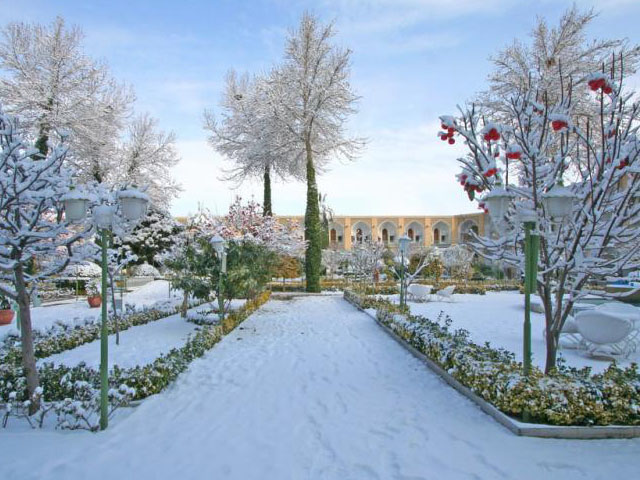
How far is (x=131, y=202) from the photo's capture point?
409 centimetres

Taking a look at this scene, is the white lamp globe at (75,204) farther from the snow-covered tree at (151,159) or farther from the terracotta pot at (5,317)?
the snow-covered tree at (151,159)

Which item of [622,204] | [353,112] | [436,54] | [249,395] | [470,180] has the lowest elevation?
[249,395]

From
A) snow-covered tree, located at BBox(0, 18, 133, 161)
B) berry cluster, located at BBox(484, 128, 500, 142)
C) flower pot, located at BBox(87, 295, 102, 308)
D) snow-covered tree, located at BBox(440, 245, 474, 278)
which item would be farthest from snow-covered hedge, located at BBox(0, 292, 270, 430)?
snow-covered tree, located at BBox(440, 245, 474, 278)

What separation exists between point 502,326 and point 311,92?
14013mm

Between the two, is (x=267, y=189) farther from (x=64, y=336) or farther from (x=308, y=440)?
(x=308, y=440)

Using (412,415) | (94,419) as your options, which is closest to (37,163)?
(94,419)

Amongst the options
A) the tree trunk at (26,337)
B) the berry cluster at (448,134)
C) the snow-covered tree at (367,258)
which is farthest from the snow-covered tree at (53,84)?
the berry cluster at (448,134)

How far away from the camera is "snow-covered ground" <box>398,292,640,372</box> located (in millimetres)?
6586

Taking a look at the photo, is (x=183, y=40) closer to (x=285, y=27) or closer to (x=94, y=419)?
(x=94, y=419)

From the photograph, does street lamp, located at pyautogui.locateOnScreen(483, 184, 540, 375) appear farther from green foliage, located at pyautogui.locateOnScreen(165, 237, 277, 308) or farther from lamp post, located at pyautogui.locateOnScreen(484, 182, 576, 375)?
green foliage, located at pyautogui.locateOnScreen(165, 237, 277, 308)

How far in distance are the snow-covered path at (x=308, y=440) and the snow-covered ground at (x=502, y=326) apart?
2471 mm

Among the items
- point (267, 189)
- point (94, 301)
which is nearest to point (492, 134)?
point (94, 301)

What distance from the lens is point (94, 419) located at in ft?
13.7

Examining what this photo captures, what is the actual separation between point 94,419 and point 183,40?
6.21m
